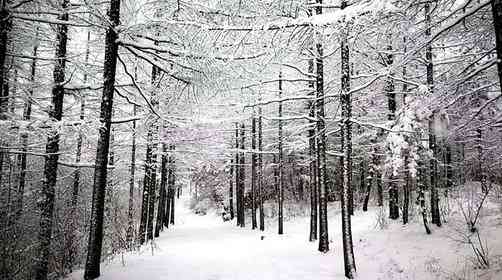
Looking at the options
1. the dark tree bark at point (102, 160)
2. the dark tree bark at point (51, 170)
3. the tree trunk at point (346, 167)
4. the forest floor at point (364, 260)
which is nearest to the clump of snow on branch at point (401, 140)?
the tree trunk at point (346, 167)

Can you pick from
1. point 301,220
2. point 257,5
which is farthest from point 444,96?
point 301,220

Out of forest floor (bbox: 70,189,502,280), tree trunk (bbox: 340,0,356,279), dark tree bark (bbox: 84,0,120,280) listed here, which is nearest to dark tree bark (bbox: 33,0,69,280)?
forest floor (bbox: 70,189,502,280)

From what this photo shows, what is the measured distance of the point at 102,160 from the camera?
24.3 ft

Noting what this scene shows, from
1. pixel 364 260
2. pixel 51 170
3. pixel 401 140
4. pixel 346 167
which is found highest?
pixel 401 140

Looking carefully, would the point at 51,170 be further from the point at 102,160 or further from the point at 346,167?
the point at 346,167

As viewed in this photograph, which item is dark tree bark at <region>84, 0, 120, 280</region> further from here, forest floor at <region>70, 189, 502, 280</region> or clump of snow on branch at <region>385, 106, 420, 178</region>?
clump of snow on branch at <region>385, 106, 420, 178</region>

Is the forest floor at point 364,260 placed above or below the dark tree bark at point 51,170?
below

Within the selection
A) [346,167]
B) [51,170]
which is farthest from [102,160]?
[346,167]

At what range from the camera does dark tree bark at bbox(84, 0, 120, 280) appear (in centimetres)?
711

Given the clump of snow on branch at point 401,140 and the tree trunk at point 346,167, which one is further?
the clump of snow on branch at point 401,140

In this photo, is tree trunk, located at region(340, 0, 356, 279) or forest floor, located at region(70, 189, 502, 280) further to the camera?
tree trunk, located at region(340, 0, 356, 279)

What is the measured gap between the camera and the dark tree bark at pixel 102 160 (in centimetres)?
711

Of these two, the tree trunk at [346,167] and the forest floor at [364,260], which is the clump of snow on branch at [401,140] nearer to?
the tree trunk at [346,167]

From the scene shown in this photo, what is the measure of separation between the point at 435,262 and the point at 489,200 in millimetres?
5167
